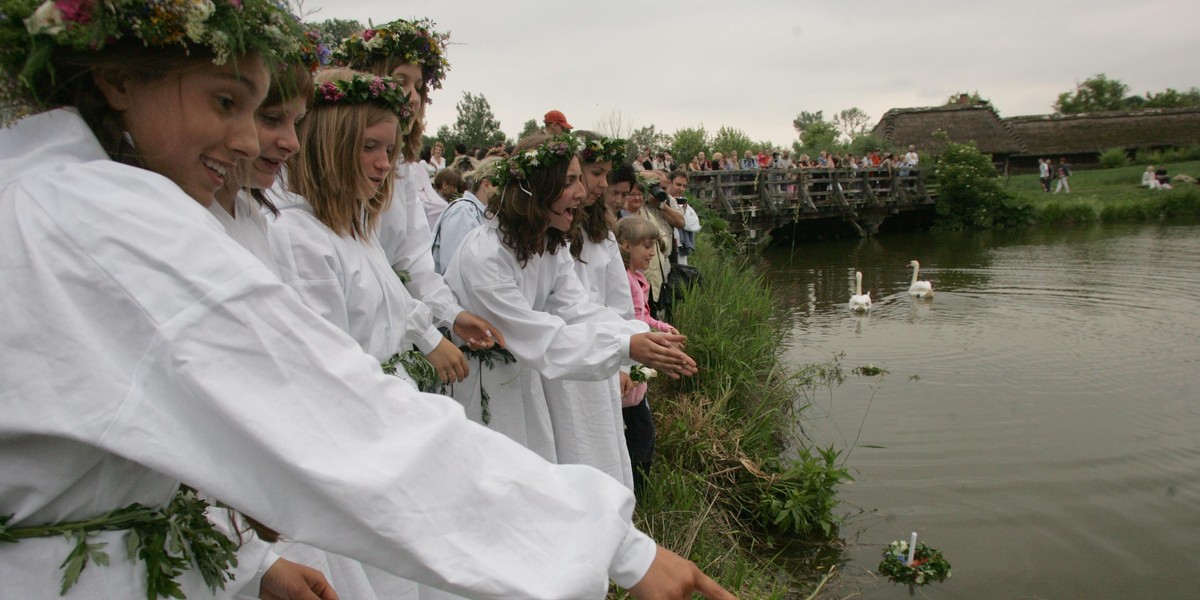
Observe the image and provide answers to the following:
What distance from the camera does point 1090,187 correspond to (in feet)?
126

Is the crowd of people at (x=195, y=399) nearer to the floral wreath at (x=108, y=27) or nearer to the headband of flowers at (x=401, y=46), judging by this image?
the floral wreath at (x=108, y=27)

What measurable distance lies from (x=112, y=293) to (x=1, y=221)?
185 mm

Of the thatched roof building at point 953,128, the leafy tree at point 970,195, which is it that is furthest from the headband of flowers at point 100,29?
the thatched roof building at point 953,128

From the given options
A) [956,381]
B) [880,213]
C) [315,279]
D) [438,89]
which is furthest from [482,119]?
[315,279]

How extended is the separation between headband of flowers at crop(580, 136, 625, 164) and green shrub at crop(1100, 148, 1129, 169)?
4968 cm

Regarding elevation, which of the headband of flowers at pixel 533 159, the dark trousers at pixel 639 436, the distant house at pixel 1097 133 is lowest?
the dark trousers at pixel 639 436

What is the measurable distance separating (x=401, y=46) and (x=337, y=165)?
1.44 m

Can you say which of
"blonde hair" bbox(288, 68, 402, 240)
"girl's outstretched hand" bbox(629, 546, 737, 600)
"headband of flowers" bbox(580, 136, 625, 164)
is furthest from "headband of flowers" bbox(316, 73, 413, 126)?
"girl's outstretched hand" bbox(629, 546, 737, 600)

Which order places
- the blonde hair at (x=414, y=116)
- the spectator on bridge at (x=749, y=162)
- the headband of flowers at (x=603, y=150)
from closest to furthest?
1. the blonde hair at (x=414, y=116)
2. the headband of flowers at (x=603, y=150)
3. the spectator on bridge at (x=749, y=162)

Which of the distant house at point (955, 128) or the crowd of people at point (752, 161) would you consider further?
the distant house at point (955, 128)

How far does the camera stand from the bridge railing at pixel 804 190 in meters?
19.4

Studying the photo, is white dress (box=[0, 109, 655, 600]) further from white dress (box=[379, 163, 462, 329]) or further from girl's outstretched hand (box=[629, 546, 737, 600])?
white dress (box=[379, 163, 462, 329])

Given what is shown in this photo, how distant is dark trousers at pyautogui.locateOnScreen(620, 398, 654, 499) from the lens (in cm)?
491

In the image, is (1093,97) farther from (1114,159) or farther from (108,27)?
(108,27)
